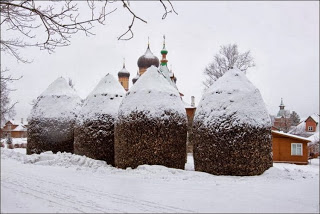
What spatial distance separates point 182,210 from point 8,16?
4.25 metres

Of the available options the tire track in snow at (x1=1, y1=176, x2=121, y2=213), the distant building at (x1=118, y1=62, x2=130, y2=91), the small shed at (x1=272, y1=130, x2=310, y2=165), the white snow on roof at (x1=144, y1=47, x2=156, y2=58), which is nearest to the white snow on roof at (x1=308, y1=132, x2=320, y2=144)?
the small shed at (x1=272, y1=130, x2=310, y2=165)

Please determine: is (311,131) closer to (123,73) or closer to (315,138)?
(315,138)

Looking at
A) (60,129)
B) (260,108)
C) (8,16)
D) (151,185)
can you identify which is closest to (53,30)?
(8,16)

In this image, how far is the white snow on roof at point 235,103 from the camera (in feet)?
31.1

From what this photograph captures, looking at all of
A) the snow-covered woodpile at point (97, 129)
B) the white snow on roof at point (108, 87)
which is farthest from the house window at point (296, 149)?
the snow-covered woodpile at point (97, 129)

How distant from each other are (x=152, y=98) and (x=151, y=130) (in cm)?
119

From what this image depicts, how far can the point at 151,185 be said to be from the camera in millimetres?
7125

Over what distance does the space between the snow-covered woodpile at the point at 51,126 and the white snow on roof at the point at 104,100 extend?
6.22ft

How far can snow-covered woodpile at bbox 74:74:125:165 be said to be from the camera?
12.4 meters

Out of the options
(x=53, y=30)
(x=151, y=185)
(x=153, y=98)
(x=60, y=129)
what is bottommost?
(x=151, y=185)

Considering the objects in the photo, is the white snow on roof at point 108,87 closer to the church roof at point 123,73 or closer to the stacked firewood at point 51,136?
the stacked firewood at point 51,136

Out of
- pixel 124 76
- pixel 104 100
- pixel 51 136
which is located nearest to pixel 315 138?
pixel 104 100

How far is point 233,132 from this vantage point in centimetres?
925

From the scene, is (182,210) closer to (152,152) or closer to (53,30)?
(53,30)
